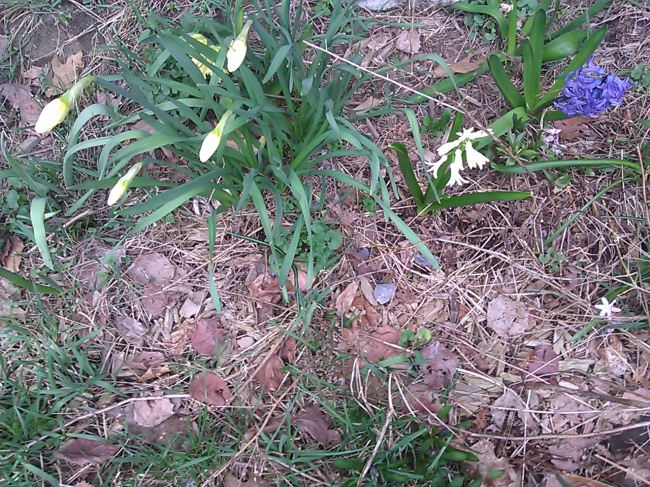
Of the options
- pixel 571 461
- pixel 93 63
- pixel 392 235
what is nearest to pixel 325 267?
pixel 392 235

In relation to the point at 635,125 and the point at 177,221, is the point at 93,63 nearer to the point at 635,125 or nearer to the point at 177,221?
the point at 177,221

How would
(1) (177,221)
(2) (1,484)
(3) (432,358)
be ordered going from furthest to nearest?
(1) (177,221), (3) (432,358), (2) (1,484)

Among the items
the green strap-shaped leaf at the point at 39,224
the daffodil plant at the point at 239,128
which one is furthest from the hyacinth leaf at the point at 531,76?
the green strap-shaped leaf at the point at 39,224

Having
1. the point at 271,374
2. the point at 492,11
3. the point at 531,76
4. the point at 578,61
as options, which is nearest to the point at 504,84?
the point at 531,76

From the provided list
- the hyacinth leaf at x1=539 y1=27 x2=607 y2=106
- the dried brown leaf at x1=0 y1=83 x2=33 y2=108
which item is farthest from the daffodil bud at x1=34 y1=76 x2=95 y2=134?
the hyacinth leaf at x1=539 y1=27 x2=607 y2=106

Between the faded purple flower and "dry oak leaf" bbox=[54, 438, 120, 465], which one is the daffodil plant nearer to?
the faded purple flower

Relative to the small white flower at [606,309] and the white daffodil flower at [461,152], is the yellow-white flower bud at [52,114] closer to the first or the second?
the white daffodil flower at [461,152]
